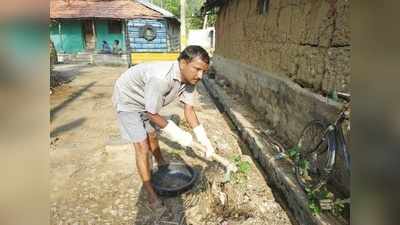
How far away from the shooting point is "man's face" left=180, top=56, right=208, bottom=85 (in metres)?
3.19

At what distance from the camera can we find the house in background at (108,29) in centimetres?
2328

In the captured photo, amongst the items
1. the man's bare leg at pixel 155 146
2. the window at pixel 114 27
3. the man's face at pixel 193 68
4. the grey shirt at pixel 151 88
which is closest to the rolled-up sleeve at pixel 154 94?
the grey shirt at pixel 151 88

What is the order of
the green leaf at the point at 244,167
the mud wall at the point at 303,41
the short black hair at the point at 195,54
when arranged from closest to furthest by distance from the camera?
1. the short black hair at the point at 195,54
2. the mud wall at the point at 303,41
3. the green leaf at the point at 244,167

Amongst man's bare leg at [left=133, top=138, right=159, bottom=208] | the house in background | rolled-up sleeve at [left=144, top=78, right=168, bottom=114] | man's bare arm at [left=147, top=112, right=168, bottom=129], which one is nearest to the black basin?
man's bare leg at [left=133, top=138, right=159, bottom=208]

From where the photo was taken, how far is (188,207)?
3746mm

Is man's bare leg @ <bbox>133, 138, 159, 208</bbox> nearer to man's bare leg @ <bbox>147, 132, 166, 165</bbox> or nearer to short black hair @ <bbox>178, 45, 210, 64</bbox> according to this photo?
man's bare leg @ <bbox>147, 132, 166, 165</bbox>

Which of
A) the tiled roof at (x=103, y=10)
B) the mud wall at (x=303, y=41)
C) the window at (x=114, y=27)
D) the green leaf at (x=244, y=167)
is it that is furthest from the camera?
the window at (x=114, y=27)

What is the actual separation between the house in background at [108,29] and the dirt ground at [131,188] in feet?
58.9

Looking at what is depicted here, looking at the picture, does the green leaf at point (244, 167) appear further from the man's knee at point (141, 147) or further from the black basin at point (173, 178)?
the man's knee at point (141, 147)

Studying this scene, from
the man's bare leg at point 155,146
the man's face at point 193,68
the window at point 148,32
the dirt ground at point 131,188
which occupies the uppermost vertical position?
the window at point 148,32

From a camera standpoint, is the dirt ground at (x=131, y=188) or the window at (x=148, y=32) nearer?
the dirt ground at (x=131, y=188)

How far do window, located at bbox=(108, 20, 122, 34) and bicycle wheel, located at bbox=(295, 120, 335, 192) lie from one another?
22303mm
